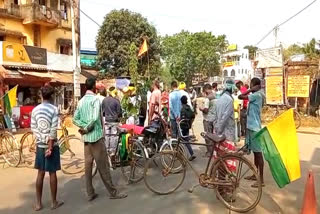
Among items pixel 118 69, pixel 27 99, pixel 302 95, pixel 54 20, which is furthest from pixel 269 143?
pixel 118 69

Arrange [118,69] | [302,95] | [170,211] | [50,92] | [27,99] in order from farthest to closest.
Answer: [118,69] → [27,99] → [302,95] → [50,92] → [170,211]

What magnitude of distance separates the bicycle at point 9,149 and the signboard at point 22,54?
11639 mm

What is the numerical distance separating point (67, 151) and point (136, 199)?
3.04 m

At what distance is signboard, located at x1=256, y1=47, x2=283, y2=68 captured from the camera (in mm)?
18422

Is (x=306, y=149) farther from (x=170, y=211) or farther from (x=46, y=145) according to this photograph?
(x=46, y=145)

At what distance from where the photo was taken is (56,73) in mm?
23781

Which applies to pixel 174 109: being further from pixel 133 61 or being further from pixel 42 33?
pixel 133 61

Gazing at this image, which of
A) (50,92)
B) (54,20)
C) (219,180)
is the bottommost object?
(219,180)

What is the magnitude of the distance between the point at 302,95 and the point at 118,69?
2022 centimetres

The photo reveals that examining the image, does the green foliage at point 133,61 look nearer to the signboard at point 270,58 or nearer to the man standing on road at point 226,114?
the signboard at point 270,58

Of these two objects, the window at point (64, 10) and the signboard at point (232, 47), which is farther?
the signboard at point (232, 47)

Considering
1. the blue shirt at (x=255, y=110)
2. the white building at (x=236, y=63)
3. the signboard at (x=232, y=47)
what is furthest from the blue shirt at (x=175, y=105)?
the signboard at (x=232, y=47)

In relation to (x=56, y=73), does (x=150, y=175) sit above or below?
below

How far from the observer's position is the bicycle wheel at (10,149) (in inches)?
346
